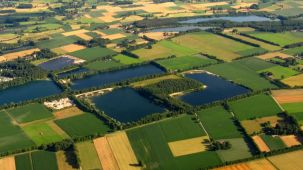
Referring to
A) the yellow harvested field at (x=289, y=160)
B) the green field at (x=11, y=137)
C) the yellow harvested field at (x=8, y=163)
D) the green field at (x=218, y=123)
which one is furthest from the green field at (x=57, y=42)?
the yellow harvested field at (x=289, y=160)

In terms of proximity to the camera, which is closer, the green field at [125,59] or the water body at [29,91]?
the water body at [29,91]

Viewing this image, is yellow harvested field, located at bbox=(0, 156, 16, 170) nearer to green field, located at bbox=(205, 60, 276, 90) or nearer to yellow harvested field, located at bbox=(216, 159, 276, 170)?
yellow harvested field, located at bbox=(216, 159, 276, 170)

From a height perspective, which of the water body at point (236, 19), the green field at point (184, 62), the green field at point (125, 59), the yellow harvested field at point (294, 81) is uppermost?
the water body at point (236, 19)

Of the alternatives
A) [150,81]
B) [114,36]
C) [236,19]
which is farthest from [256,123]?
[236,19]

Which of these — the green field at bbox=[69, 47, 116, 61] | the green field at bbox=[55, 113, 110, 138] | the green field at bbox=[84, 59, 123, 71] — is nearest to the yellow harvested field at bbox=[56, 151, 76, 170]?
the green field at bbox=[55, 113, 110, 138]

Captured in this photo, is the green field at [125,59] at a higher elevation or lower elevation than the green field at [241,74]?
higher

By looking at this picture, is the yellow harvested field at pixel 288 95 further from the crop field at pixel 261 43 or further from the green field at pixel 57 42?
the green field at pixel 57 42
